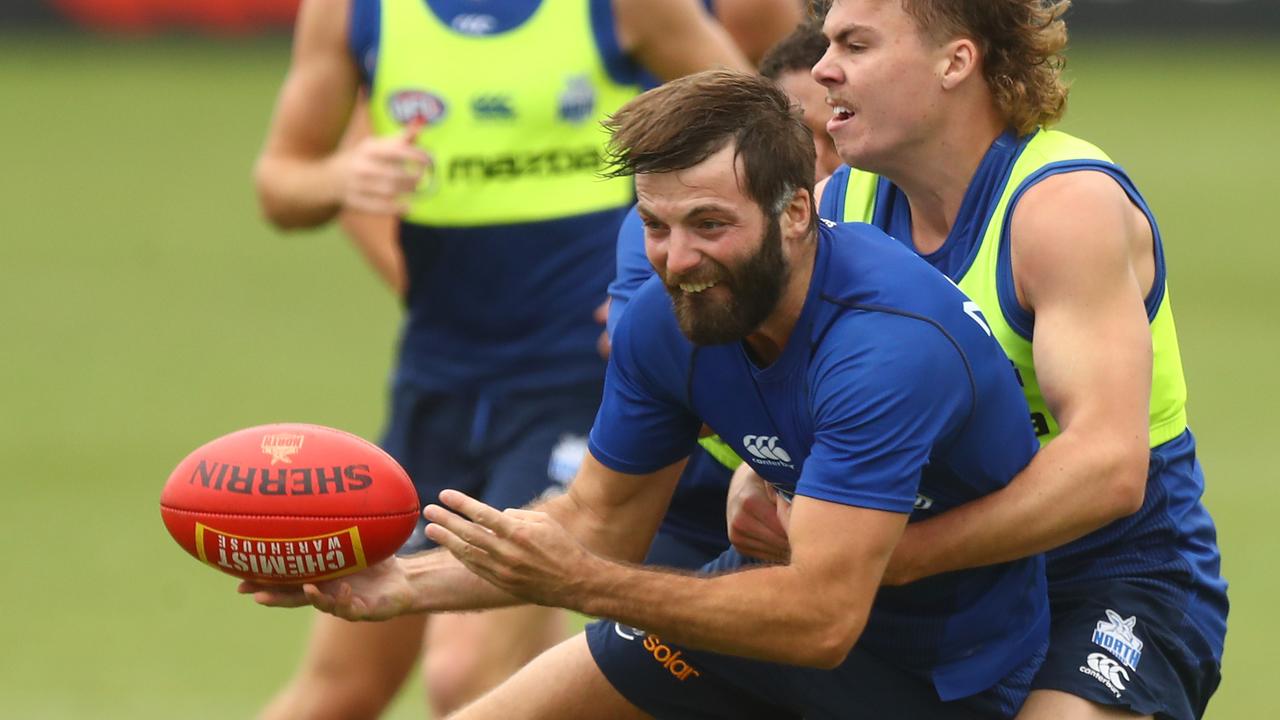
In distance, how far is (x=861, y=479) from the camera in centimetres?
400

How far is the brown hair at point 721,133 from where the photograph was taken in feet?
13.3

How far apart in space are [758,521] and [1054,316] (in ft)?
2.51

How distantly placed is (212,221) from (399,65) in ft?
29.9

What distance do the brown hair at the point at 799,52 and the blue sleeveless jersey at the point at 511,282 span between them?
2.67 feet

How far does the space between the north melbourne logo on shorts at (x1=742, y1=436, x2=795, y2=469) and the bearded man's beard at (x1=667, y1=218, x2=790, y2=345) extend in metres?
0.31

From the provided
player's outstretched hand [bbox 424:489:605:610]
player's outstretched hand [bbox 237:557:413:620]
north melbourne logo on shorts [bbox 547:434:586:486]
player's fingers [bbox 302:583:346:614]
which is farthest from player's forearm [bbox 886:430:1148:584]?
north melbourne logo on shorts [bbox 547:434:586:486]

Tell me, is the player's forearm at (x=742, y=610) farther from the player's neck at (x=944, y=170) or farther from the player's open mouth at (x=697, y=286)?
the player's neck at (x=944, y=170)

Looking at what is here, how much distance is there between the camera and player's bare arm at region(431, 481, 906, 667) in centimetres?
400

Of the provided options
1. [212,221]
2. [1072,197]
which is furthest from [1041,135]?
[212,221]

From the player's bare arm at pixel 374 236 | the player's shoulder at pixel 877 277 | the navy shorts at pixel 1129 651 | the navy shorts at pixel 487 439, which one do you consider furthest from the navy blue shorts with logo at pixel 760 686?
the player's bare arm at pixel 374 236

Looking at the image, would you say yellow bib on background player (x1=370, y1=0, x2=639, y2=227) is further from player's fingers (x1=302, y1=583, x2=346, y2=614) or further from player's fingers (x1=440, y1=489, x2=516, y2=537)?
player's fingers (x1=440, y1=489, x2=516, y2=537)

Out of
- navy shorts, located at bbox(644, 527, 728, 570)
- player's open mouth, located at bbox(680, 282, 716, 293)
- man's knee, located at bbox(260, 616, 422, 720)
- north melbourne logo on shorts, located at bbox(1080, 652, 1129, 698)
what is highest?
player's open mouth, located at bbox(680, 282, 716, 293)

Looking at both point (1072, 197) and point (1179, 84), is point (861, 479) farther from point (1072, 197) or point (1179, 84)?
point (1179, 84)

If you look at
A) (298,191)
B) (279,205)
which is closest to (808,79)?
(298,191)
